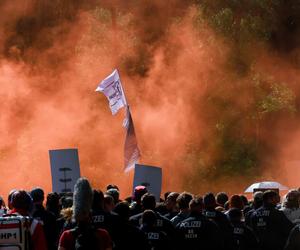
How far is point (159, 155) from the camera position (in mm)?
33844

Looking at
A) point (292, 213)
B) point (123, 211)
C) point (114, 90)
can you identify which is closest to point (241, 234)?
point (292, 213)

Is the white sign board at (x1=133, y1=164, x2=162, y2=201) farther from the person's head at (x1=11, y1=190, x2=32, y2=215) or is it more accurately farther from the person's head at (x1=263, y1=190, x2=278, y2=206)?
the person's head at (x1=11, y1=190, x2=32, y2=215)

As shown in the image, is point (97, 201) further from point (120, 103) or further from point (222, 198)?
point (120, 103)

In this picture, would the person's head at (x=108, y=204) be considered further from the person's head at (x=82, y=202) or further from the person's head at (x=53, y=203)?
the person's head at (x=82, y=202)

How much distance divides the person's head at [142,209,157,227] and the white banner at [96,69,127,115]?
8.36m

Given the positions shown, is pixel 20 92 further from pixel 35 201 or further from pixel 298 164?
pixel 35 201

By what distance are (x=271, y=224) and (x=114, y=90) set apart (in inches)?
290

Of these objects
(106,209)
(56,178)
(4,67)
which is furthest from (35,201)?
(4,67)

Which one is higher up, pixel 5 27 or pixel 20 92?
pixel 5 27

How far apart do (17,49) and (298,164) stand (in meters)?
12.1

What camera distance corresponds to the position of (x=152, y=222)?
10.7 meters

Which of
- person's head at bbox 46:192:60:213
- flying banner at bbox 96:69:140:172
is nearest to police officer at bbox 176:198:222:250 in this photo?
person's head at bbox 46:192:60:213

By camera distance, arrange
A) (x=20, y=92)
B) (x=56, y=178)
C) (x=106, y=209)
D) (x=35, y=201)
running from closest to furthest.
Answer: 1. (x=106, y=209)
2. (x=35, y=201)
3. (x=56, y=178)
4. (x=20, y=92)

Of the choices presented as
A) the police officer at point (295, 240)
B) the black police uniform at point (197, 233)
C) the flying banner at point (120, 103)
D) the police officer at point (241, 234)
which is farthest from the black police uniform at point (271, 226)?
the flying banner at point (120, 103)
